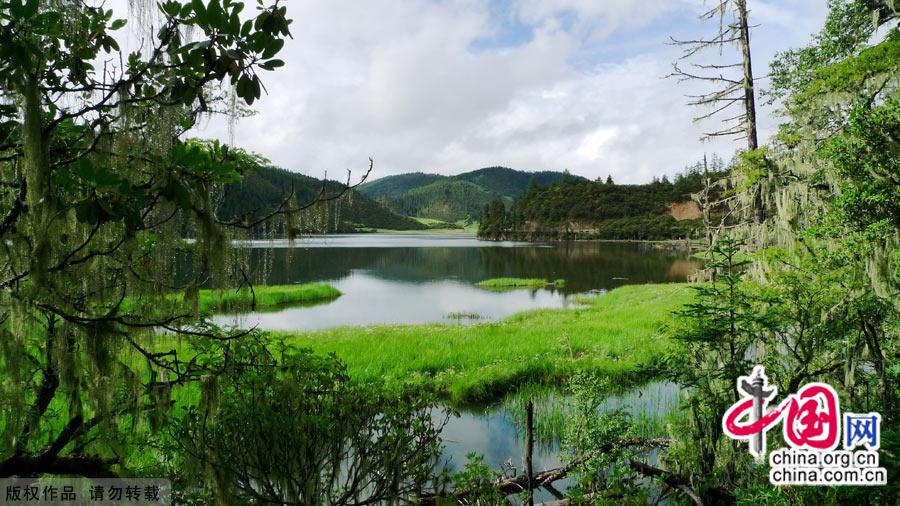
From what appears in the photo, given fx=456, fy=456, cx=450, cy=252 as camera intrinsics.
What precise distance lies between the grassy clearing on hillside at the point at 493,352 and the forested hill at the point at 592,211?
11662 centimetres

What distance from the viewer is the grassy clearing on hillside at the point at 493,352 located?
12875 millimetres

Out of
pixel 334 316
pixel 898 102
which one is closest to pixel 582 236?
pixel 334 316

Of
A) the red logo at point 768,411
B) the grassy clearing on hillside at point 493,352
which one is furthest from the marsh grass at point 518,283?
the red logo at point 768,411

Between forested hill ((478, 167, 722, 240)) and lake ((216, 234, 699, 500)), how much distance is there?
74271 mm

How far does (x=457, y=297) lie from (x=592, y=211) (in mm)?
123355

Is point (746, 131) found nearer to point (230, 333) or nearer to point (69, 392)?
point (230, 333)

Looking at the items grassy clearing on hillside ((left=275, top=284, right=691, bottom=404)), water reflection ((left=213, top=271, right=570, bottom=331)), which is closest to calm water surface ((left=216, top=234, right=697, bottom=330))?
water reflection ((left=213, top=271, right=570, bottom=331))

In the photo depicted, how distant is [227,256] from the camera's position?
329 centimetres

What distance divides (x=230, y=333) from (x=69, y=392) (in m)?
1.17

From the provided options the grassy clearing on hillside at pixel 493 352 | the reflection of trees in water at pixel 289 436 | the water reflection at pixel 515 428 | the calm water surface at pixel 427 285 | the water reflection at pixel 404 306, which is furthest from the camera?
the calm water surface at pixel 427 285

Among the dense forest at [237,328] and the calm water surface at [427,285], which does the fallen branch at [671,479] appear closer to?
the dense forest at [237,328]

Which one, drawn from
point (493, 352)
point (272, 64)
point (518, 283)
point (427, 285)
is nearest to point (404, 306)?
point (427, 285)

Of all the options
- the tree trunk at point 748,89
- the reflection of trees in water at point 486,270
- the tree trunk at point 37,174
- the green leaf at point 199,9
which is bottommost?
the reflection of trees in water at point 486,270

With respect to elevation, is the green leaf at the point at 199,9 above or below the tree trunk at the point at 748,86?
below
